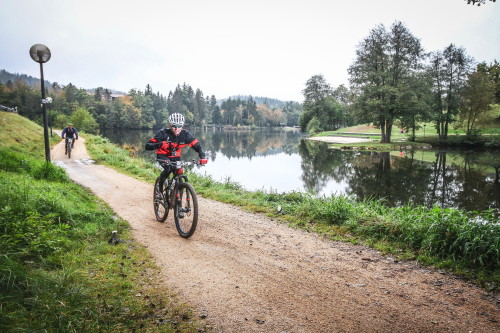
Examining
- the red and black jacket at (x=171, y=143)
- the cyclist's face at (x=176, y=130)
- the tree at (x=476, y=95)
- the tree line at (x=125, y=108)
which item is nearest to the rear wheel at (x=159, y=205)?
the red and black jacket at (x=171, y=143)

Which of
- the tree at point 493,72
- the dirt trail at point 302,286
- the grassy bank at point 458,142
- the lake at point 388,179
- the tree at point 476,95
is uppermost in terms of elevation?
the tree at point 493,72

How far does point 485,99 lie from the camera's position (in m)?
43.6

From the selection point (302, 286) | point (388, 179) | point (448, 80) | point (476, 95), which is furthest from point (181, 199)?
point (476, 95)

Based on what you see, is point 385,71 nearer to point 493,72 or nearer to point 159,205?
point 493,72

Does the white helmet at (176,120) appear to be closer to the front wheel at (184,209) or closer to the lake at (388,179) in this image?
the front wheel at (184,209)

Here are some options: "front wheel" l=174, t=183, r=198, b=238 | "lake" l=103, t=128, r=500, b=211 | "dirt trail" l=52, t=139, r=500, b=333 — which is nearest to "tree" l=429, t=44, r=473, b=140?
"lake" l=103, t=128, r=500, b=211

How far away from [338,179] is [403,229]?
48.3ft

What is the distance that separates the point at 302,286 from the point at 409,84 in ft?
143

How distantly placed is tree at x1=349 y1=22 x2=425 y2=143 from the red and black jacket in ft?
122

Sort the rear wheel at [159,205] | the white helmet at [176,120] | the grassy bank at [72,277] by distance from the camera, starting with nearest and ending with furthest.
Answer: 1. the grassy bank at [72,277]
2. the white helmet at [176,120]
3. the rear wheel at [159,205]

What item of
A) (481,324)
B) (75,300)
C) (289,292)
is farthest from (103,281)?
(481,324)

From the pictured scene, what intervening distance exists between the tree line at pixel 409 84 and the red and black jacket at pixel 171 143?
3705 centimetres

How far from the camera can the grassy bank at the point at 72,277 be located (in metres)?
3.10

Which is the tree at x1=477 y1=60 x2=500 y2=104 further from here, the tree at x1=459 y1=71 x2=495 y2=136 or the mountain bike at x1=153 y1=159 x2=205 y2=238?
the mountain bike at x1=153 y1=159 x2=205 y2=238
